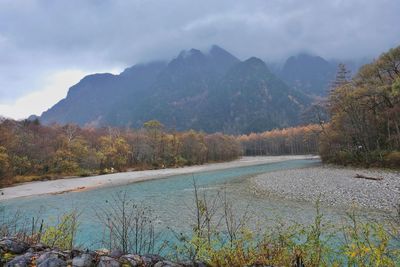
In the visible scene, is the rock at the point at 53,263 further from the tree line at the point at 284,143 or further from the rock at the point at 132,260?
the tree line at the point at 284,143

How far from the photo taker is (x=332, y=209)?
14.9 metres

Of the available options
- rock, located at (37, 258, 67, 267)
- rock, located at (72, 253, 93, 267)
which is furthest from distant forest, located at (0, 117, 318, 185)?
rock, located at (72, 253, 93, 267)

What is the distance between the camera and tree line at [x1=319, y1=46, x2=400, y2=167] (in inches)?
1422

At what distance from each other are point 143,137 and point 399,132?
194ft

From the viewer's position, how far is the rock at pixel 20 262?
4.26 metres

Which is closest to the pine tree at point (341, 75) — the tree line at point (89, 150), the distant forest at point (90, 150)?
the distant forest at point (90, 150)

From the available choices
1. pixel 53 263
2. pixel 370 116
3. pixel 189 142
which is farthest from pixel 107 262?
pixel 189 142

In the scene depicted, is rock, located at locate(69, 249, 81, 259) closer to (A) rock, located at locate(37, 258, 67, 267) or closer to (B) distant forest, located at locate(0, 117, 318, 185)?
(A) rock, located at locate(37, 258, 67, 267)

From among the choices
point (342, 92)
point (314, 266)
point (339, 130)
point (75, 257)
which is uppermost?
point (342, 92)

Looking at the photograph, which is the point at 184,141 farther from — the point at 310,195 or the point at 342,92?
the point at 310,195

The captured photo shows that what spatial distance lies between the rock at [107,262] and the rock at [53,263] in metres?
0.54

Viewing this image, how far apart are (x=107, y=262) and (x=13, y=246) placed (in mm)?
1987

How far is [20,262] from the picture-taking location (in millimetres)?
4312

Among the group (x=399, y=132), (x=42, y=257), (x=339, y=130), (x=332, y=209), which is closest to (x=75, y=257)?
(x=42, y=257)
